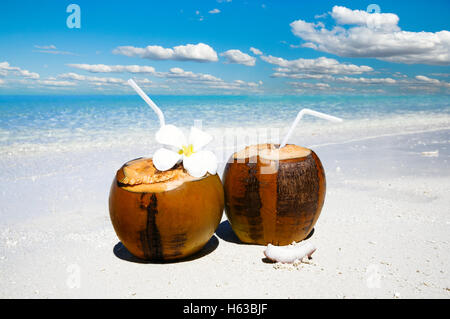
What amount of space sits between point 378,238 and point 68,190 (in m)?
3.86

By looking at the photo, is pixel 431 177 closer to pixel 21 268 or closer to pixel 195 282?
pixel 195 282

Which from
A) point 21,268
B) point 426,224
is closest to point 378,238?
point 426,224

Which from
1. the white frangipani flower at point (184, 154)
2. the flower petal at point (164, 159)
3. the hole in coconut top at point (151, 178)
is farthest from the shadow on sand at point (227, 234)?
the flower petal at point (164, 159)

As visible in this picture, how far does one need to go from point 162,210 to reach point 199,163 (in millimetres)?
447

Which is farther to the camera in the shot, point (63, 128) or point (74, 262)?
point (63, 128)

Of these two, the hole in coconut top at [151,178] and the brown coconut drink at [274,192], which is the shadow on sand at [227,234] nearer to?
the brown coconut drink at [274,192]

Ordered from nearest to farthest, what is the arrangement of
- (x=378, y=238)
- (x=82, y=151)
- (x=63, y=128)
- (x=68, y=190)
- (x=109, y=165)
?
1. (x=378, y=238)
2. (x=68, y=190)
3. (x=109, y=165)
4. (x=82, y=151)
5. (x=63, y=128)

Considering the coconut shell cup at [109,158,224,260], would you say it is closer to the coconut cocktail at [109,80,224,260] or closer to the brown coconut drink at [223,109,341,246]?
the coconut cocktail at [109,80,224,260]

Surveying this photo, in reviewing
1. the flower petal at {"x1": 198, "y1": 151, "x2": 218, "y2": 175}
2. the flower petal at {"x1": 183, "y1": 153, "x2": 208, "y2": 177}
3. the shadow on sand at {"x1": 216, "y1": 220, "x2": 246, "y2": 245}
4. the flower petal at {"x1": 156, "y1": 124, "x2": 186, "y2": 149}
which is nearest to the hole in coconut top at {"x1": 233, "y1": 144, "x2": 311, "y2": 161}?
the flower petal at {"x1": 198, "y1": 151, "x2": 218, "y2": 175}

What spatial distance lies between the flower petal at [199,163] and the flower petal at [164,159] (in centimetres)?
9

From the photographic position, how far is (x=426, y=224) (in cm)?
356

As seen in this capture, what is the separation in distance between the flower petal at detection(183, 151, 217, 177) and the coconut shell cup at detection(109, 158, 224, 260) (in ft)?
0.15

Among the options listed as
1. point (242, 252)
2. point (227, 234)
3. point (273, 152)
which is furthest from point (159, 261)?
point (273, 152)

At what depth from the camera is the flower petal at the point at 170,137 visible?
275 centimetres
